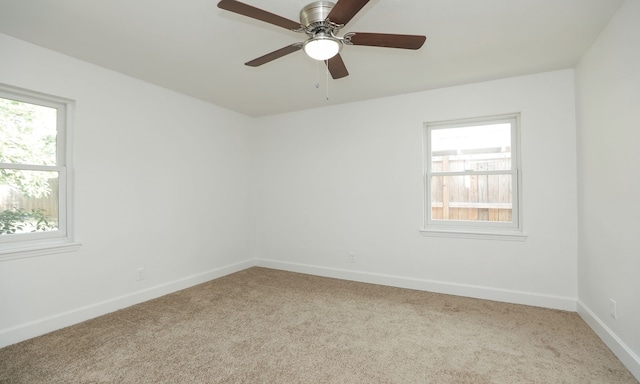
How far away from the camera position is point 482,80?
329 cm

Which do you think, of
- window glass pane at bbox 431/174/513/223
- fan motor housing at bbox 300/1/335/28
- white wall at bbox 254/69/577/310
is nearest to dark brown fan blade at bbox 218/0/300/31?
fan motor housing at bbox 300/1/335/28

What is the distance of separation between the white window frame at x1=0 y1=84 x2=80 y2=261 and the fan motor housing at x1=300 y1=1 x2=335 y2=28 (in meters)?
2.45

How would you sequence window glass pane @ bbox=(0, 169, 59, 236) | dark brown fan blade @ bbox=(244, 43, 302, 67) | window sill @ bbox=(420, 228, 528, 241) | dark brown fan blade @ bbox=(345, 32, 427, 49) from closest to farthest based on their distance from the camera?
dark brown fan blade @ bbox=(345, 32, 427, 49)
dark brown fan blade @ bbox=(244, 43, 302, 67)
window glass pane @ bbox=(0, 169, 59, 236)
window sill @ bbox=(420, 228, 528, 241)

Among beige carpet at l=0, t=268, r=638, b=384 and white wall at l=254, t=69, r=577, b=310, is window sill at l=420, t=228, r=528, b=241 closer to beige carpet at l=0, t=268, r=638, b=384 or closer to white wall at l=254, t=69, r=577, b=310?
white wall at l=254, t=69, r=577, b=310

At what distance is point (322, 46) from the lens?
5.97ft

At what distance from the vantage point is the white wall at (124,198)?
248cm

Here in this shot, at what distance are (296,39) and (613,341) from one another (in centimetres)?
329

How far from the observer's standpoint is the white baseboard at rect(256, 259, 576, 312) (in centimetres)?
302

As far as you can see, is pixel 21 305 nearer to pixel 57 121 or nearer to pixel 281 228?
pixel 57 121

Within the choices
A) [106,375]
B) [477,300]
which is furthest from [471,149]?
[106,375]

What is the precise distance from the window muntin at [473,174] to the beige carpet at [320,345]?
94 centimetres

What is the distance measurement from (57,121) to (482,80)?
14.1ft

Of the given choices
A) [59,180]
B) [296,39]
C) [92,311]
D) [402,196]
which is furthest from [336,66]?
[92,311]

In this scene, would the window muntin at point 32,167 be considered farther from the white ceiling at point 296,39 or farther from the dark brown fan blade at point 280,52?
the dark brown fan blade at point 280,52
